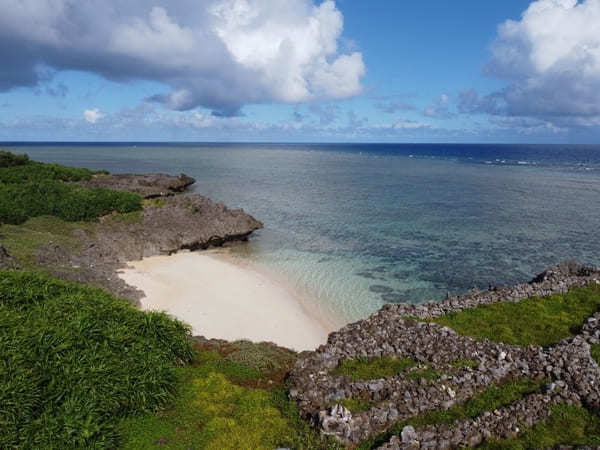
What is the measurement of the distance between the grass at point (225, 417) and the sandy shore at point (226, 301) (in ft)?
28.3

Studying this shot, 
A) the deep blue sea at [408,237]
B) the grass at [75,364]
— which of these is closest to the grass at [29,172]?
the deep blue sea at [408,237]

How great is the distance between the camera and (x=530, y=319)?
23391 millimetres

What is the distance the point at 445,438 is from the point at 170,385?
35.0 ft

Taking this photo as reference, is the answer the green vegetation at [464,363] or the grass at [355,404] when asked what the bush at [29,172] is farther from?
the green vegetation at [464,363]

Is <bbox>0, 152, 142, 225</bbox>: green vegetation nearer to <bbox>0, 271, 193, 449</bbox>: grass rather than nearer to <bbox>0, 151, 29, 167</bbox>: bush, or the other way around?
<bbox>0, 271, 193, 449</bbox>: grass

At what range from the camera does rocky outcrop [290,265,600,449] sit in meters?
13.8

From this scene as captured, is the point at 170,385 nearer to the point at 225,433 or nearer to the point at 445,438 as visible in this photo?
the point at 225,433

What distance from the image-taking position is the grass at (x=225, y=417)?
13.8 metres

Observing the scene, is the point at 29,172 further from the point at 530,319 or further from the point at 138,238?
the point at 530,319

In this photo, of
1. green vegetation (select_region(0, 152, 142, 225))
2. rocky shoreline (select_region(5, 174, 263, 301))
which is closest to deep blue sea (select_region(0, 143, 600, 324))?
rocky shoreline (select_region(5, 174, 263, 301))

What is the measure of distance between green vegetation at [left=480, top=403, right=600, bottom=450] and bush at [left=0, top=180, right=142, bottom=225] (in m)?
48.3

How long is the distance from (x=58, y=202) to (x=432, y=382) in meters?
48.8

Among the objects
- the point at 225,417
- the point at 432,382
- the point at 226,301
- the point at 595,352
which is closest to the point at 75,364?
the point at 225,417

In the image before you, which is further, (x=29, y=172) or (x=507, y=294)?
(x=29, y=172)
